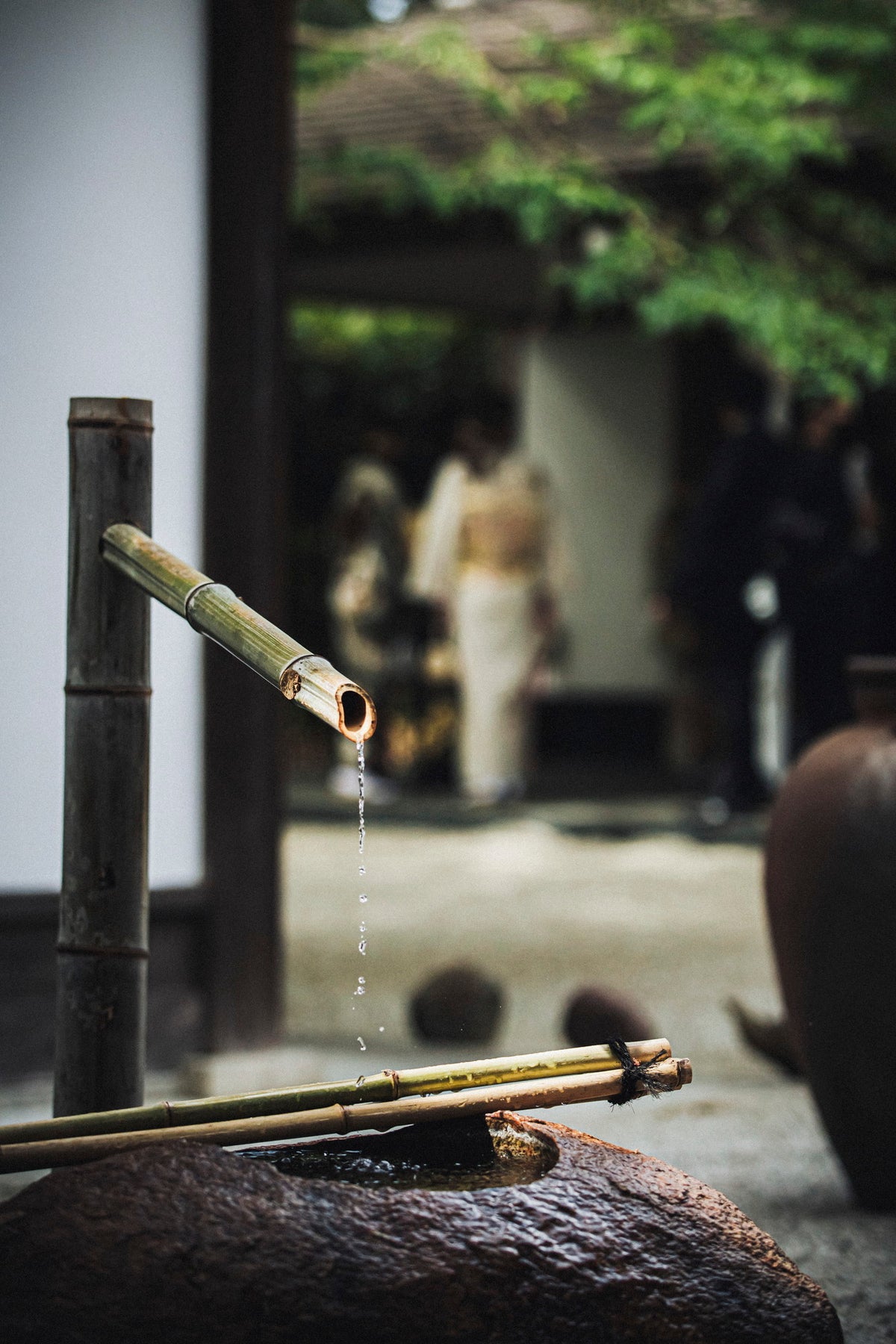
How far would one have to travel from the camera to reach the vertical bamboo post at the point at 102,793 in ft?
6.42

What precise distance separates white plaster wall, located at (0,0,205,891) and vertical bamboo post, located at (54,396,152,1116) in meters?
1.47

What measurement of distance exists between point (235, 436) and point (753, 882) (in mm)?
4297

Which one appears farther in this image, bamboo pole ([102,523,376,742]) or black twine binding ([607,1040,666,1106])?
black twine binding ([607,1040,666,1106])

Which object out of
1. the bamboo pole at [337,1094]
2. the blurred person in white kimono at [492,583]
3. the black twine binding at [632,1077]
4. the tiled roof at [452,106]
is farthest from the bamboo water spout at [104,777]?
the blurred person in white kimono at [492,583]

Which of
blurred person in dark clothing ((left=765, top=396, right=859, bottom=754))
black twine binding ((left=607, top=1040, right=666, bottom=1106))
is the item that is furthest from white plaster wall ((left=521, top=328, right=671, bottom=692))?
black twine binding ((left=607, top=1040, right=666, bottom=1106))

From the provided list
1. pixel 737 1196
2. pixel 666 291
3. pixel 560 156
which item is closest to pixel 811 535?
pixel 666 291

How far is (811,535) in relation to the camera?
8.87 m

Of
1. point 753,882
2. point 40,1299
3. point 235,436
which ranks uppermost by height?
point 235,436

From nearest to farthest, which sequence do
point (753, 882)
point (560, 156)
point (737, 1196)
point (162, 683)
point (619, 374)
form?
1. point (737, 1196)
2. point (162, 683)
3. point (753, 882)
4. point (560, 156)
5. point (619, 374)

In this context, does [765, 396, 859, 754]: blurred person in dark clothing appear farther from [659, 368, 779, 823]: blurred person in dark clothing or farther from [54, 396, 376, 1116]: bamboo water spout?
[54, 396, 376, 1116]: bamboo water spout

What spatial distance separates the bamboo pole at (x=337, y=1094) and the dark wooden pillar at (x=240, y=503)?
229 cm

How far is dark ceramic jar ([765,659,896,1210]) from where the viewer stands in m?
2.94

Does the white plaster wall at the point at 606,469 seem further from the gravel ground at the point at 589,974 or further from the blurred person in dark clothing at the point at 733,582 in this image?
the gravel ground at the point at 589,974

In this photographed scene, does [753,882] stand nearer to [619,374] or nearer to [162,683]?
[162,683]
